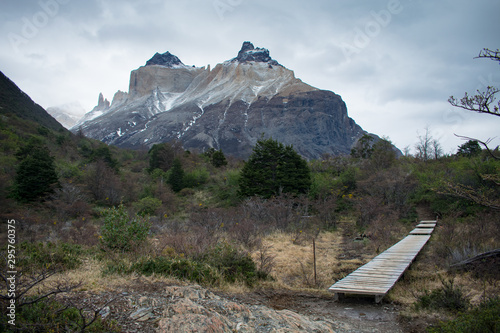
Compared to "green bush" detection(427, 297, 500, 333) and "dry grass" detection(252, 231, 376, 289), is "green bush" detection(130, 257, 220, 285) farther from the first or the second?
"green bush" detection(427, 297, 500, 333)

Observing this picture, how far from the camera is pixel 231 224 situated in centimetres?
1360

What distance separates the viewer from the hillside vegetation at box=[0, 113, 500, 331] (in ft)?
18.9

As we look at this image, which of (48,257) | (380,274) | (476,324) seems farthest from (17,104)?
(476,324)

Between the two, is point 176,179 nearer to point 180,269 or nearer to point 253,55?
point 180,269

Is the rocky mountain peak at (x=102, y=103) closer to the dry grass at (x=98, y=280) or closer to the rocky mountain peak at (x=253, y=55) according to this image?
the rocky mountain peak at (x=253, y=55)

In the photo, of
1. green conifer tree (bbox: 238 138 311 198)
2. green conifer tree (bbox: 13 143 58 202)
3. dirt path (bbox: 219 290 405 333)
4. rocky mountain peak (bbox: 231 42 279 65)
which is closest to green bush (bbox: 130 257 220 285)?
dirt path (bbox: 219 290 405 333)

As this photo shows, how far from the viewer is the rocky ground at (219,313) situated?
158 inches

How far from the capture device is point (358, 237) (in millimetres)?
13641

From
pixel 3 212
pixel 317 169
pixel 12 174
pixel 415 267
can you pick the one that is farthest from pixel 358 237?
pixel 12 174

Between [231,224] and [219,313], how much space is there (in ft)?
29.9

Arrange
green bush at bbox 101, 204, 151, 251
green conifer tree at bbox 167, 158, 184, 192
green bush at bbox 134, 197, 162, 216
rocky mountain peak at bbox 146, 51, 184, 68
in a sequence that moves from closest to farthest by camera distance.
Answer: green bush at bbox 101, 204, 151, 251
green bush at bbox 134, 197, 162, 216
green conifer tree at bbox 167, 158, 184, 192
rocky mountain peak at bbox 146, 51, 184, 68

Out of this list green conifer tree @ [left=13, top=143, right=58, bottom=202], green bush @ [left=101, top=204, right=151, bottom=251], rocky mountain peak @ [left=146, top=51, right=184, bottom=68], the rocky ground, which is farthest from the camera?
rocky mountain peak @ [left=146, top=51, right=184, bottom=68]

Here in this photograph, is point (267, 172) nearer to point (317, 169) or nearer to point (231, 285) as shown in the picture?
point (317, 169)

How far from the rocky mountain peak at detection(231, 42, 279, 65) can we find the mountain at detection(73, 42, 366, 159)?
49 centimetres
